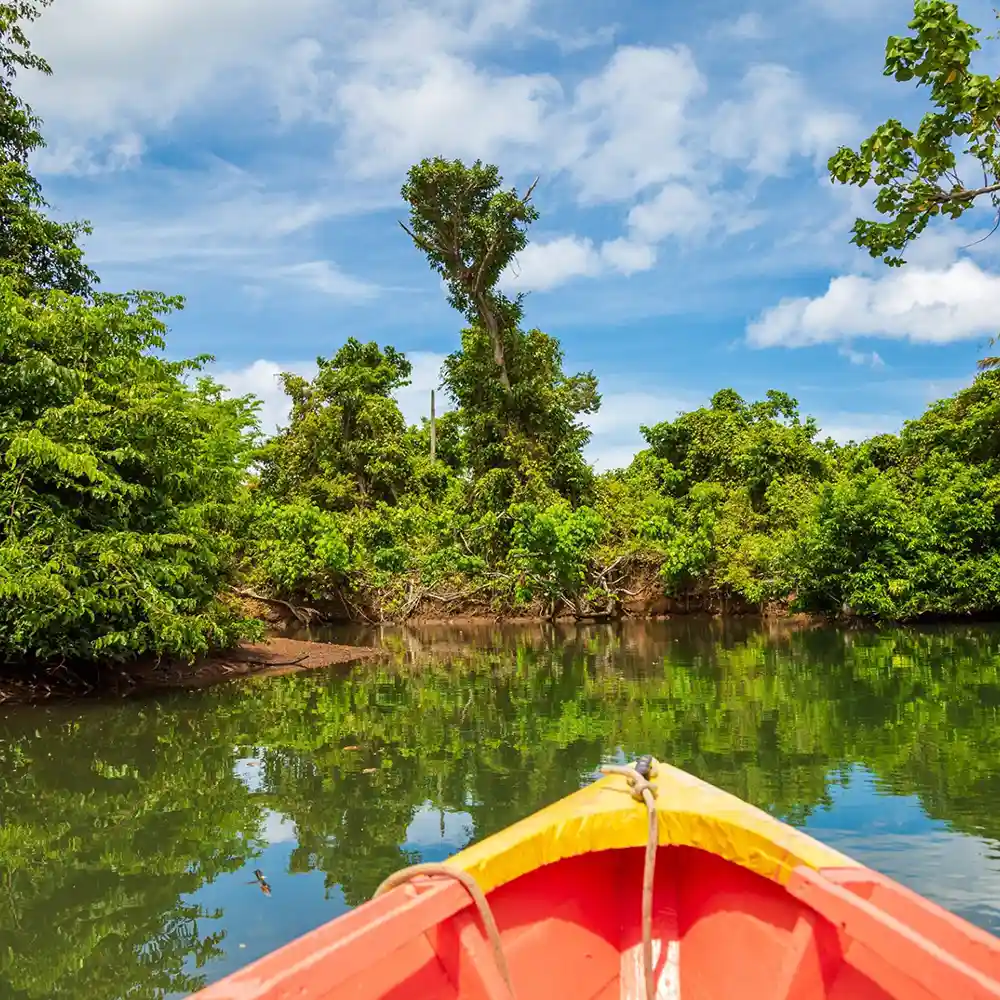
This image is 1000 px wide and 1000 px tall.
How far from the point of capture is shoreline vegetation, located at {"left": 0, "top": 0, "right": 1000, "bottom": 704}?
9.47 metres

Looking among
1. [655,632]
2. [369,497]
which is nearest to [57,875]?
[655,632]

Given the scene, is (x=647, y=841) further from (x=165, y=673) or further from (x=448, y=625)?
(x=448, y=625)

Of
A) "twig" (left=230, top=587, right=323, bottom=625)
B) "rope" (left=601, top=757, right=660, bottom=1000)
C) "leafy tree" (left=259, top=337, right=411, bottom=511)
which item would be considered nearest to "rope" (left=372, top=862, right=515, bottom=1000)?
"rope" (left=601, top=757, right=660, bottom=1000)

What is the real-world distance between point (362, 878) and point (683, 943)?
2.03m

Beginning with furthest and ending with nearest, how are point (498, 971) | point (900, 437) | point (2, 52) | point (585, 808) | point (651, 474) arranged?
point (651, 474) < point (900, 437) < point (2, 52) < point (585, 808) < point (498, 971)

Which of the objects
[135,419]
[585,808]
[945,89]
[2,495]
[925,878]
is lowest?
[925,878]

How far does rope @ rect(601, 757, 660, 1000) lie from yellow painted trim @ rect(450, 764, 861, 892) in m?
0.05

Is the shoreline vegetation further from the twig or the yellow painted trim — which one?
the yellow painted trim

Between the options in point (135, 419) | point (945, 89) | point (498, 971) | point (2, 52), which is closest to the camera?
point (498, 971)

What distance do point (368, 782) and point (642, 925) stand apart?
388 cm

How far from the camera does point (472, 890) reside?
257 cm

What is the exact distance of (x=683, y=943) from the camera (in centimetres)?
306

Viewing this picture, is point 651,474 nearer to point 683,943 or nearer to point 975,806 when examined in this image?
point 975,806

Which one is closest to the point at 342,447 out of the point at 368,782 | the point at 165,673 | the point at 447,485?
the point at 447,485
